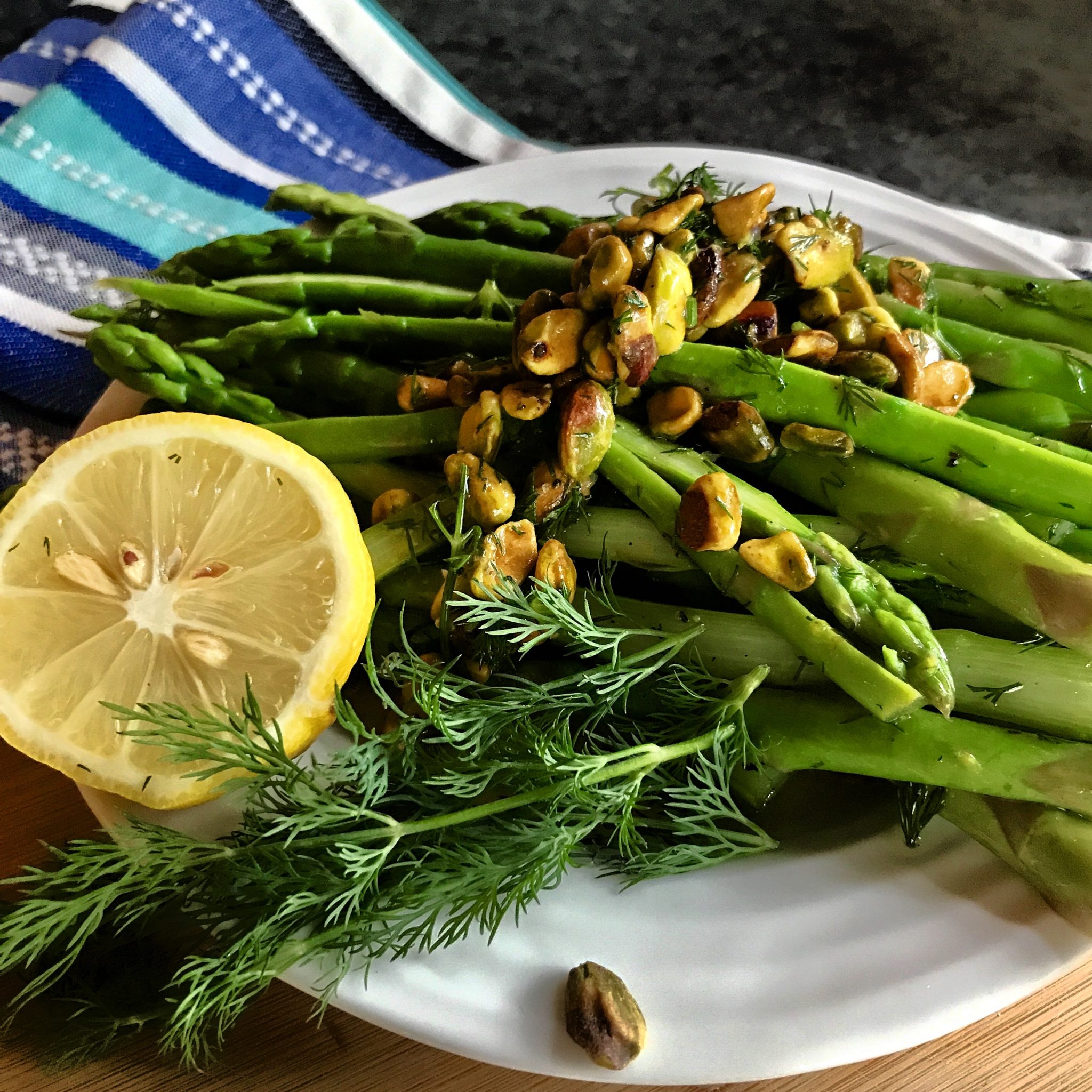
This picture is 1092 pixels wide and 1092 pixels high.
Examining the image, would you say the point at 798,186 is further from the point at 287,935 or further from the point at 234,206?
the point at 287,935

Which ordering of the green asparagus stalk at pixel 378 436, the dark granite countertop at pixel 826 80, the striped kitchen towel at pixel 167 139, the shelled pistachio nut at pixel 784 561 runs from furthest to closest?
the dark granite countertop at pixel 826 80, the striped kitchen towel at pixel 167 139, the green asparagus stalk at pixel 378 436, the shelled pistachio nut at pixel 784 561

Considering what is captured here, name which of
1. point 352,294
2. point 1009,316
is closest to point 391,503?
point 352,294

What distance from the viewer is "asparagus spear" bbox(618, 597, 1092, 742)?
1.35 metres

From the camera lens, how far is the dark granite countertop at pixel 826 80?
119 inches

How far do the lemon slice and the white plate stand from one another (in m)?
0.15

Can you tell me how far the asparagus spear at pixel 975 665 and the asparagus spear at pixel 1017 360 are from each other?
1.70 feet

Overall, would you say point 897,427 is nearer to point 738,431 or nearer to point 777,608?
point 738,431

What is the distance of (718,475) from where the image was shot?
55.7 inches

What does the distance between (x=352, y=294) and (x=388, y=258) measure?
152 millimetres

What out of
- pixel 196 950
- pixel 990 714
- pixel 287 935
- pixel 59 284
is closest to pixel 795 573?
pixel 990 714

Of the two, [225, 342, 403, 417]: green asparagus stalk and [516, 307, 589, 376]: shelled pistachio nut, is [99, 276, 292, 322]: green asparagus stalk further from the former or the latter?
[516, 307, 589, 376]: shelled pistachio nut

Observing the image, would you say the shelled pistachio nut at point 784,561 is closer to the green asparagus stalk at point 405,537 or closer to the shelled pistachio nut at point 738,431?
the shelled pistachio nut at point 738,431

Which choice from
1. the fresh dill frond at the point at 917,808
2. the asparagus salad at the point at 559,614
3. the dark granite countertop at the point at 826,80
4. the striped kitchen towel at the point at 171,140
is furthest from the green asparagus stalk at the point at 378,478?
the dark granite countertop at the point at 826,80

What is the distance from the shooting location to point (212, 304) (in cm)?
176
